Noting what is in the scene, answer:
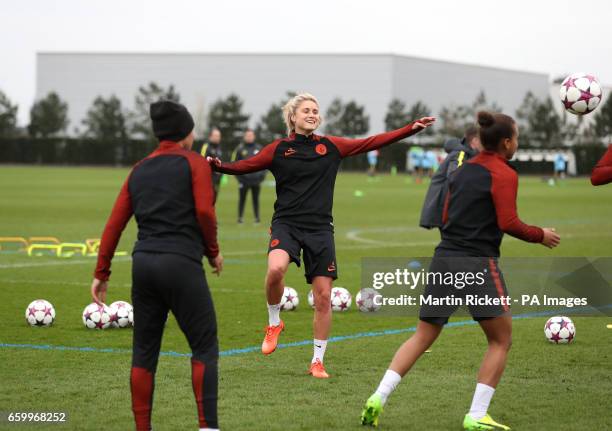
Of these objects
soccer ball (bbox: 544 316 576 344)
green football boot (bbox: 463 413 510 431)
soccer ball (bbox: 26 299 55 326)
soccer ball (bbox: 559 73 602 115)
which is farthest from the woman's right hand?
soccer ball (bbox: 26 299 55 326)

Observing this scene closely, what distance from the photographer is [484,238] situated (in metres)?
6.93

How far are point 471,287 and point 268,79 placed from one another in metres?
87.9

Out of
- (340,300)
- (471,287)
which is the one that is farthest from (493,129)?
(340,300)

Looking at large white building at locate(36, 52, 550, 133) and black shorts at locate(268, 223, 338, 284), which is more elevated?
large white building at locate(36, 52, 550, 133)

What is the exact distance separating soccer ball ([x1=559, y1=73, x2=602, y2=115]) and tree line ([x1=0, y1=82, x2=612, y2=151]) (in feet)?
242

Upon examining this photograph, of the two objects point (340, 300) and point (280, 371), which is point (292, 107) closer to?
point (280, 371)

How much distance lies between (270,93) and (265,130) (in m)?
6.73

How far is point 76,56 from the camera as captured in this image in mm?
98938

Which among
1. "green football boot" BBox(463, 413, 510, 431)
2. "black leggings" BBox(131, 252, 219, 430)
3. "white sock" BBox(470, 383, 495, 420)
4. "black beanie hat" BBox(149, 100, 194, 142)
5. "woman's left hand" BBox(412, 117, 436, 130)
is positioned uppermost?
"woman's left hand" BBox(412, 117, 436, 130)

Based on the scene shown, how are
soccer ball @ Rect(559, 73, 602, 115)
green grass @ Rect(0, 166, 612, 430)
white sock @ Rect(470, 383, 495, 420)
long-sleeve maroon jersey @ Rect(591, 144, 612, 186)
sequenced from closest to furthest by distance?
white sock @ Rect(470, 383, 495, 420)
green grass @ Rect(0, 166, 612, 430)
long-sleeve maroon jersey @ Rect(591, 144, 612, 186)
soccer ball @ Rect(559, 73, 602, 115)

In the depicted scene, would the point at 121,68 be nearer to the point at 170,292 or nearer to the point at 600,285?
the point at 600,285

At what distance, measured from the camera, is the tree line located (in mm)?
86375

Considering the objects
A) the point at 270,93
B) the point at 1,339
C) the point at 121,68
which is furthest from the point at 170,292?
the point at 121,68

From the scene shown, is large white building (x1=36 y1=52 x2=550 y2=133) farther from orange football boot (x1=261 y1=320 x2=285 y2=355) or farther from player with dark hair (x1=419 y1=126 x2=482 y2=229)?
orange football boot (x1=261 y1=320 x2=285 y2=355)
